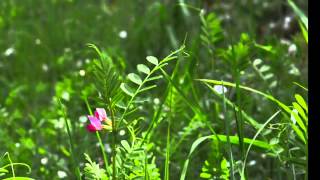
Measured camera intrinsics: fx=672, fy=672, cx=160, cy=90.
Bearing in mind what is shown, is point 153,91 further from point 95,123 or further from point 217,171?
point 95,123

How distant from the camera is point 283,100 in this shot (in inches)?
92.1

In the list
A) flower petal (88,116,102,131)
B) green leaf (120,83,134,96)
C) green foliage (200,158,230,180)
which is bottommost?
green foliage (200,158,230,180)

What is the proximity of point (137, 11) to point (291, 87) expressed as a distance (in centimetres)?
157

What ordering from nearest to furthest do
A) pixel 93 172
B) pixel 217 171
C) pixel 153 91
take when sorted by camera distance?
pixel 93 172 → pixel 217 171 → pixel 153 91

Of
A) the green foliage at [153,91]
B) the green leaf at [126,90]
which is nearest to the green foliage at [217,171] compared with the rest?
the green foliage at [153,91]

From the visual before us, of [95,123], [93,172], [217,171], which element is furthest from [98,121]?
[217,171]

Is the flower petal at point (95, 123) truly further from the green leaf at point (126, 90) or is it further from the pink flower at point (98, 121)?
the green leaf at point (126, 90)

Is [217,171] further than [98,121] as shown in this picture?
Yes

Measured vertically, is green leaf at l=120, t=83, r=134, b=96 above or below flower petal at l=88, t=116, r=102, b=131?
above

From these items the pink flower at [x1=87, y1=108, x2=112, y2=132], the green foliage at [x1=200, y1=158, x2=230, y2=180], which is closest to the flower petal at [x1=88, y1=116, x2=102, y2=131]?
the pink flower at [x1=87, y1=108, x2=112, y2=132]

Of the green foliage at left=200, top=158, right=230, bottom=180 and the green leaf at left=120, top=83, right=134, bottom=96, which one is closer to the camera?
the green leaf at left=120, top=83, right=134, bottom=96

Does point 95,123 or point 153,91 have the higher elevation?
point 153,91

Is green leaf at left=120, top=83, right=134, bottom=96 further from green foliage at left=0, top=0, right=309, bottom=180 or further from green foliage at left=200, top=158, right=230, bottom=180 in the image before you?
green foliage at left=200, top=158, right=230, bottom=180

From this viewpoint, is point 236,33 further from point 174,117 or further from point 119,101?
point 119,101
